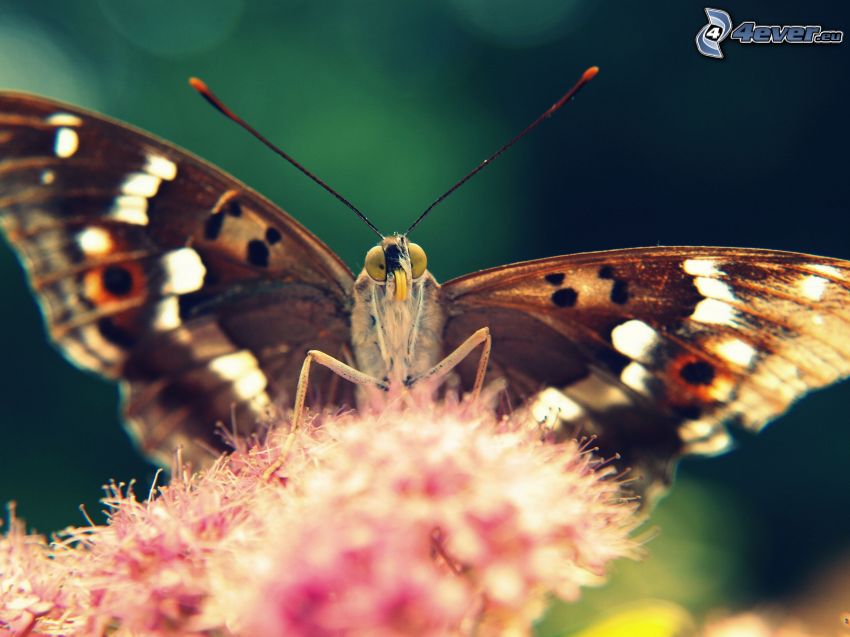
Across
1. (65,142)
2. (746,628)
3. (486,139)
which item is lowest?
(746,628)

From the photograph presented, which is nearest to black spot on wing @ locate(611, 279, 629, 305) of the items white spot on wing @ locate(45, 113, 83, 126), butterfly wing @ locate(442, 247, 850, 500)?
butterfly wing @ locate(442, 247, 850, 500)

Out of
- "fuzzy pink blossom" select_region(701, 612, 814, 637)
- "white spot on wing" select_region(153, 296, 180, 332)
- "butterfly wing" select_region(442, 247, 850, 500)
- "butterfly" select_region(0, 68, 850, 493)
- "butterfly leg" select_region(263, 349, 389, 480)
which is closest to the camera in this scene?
"fuzzy pink blossom" select_region(701, 612, 814, 637)

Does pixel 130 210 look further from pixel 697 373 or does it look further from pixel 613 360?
pixel 697 373

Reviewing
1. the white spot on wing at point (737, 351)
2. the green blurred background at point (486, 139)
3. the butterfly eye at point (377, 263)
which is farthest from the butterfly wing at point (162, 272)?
the green blurred background at point (486, 139)

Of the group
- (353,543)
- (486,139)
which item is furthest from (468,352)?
(486,139)

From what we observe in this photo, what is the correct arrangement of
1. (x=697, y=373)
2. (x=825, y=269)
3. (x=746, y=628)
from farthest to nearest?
(x=697, y=373)
(x=825, y=269)
(x=746, y=628)

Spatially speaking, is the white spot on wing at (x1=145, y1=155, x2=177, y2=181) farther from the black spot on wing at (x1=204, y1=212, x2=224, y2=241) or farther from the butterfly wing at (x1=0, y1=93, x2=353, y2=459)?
the black spot on wing at (x1=204, y1=212, x2=224, y2=241)

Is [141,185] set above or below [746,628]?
above
